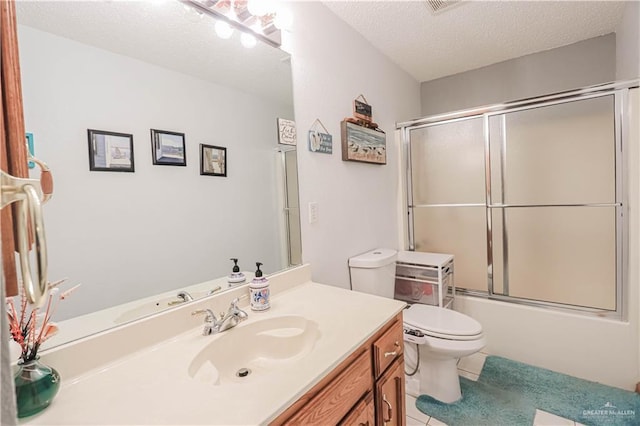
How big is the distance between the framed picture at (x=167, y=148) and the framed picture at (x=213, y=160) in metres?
0.07

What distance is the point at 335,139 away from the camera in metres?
1.77

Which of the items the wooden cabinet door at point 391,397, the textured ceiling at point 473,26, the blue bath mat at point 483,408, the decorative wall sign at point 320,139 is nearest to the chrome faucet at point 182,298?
the wooden cabinet door at point 391,397

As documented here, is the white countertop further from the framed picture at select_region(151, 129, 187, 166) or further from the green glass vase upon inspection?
the framed picture at select_region(151, 129, 187, 166)

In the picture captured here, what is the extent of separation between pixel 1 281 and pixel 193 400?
48 centimetres

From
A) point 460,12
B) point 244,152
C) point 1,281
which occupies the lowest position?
point 1,281

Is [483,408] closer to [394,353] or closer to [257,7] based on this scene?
[394,353]

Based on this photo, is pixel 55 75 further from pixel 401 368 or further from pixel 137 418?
pixel 401 368

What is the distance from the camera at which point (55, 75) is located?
0.78 metres

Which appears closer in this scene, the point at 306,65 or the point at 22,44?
the point at 22,44

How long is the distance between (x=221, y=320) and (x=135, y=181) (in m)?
0.54

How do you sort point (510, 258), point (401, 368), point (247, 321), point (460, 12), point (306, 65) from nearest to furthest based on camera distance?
point (247, 321) → point (401, 368) → point (306, 65) → point (460, 12) → point (510, 258)


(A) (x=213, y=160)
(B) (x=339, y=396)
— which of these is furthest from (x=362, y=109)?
(B) (x=339, y=396)

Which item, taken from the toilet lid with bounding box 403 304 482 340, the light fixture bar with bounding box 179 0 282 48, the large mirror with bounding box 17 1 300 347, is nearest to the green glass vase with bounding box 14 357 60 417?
the large mirror with bounding box 17 1 300 347

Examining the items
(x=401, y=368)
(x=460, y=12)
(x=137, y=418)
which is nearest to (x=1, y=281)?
(x=137, y=418)
